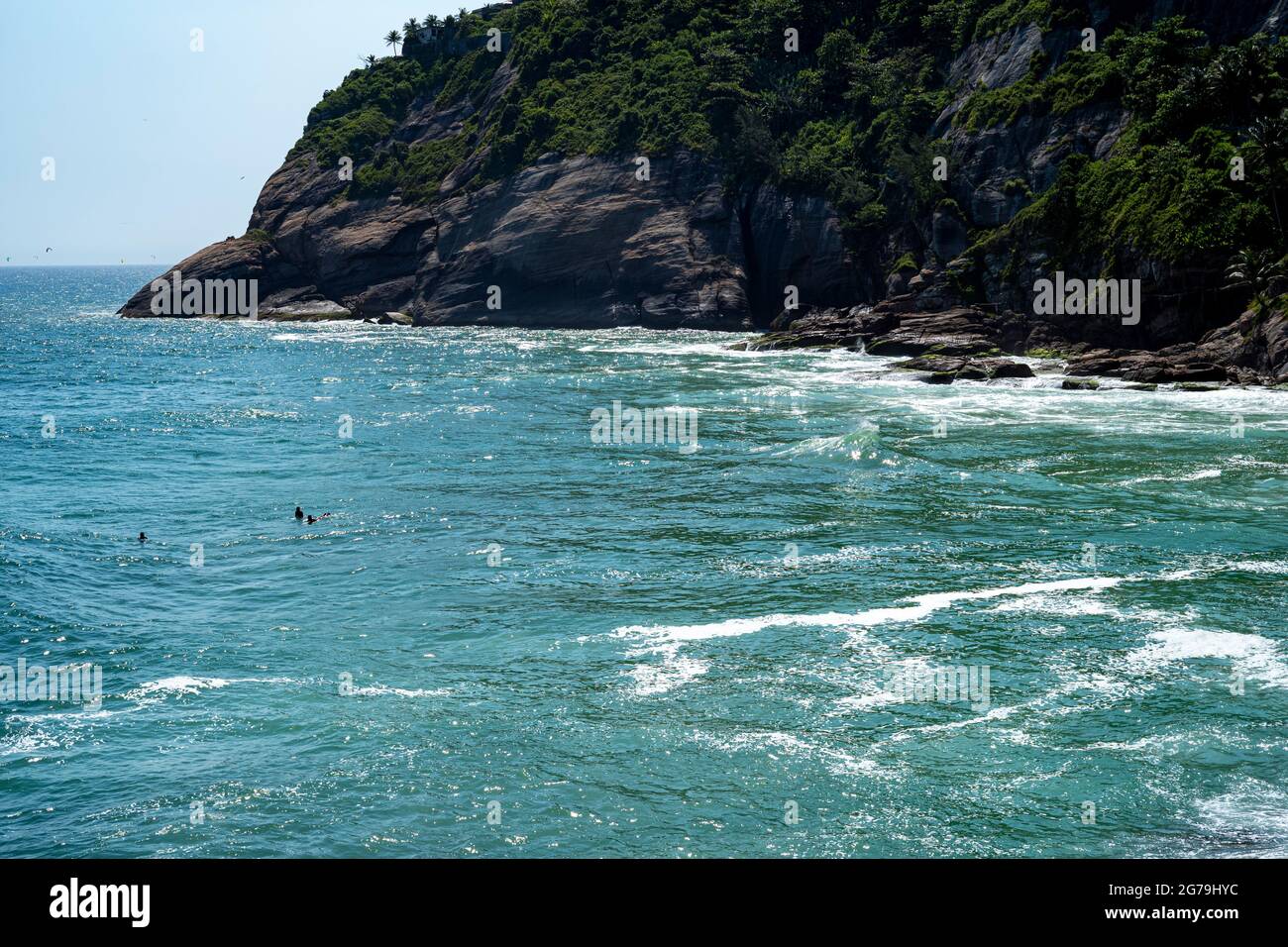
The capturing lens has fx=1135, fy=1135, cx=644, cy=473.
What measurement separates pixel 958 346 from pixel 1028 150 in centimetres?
2069

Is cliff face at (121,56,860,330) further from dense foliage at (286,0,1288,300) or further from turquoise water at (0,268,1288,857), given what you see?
turquoise water at (0,268,1288,857)

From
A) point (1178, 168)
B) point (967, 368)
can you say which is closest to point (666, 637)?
point (967, 368)

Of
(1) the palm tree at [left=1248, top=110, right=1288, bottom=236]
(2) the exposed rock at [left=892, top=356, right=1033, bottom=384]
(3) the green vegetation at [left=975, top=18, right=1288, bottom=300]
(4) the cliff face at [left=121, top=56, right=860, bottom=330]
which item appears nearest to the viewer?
(1) the palm tree at [left=1248, top=110, right=1288, bottom=236]

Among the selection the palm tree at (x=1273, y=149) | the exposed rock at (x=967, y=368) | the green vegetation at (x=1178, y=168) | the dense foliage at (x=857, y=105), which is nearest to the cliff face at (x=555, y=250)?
the dense foliage at (x=857, y=105)

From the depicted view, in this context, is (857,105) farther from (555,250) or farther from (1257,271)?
(1257,271)

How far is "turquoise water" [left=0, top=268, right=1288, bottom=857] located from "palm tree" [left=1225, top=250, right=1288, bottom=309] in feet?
31.1

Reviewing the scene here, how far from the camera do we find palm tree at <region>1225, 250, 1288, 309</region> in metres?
66.7

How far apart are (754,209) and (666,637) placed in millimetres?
92774

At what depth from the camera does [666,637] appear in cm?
3002

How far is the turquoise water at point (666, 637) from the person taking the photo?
822 inches

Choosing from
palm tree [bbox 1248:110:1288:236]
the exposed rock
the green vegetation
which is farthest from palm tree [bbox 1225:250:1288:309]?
the exposed rock

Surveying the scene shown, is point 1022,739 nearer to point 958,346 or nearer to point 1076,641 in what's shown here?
point 1076,641

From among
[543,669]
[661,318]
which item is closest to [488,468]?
[543,669]

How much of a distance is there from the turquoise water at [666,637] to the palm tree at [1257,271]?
9.47 metres
